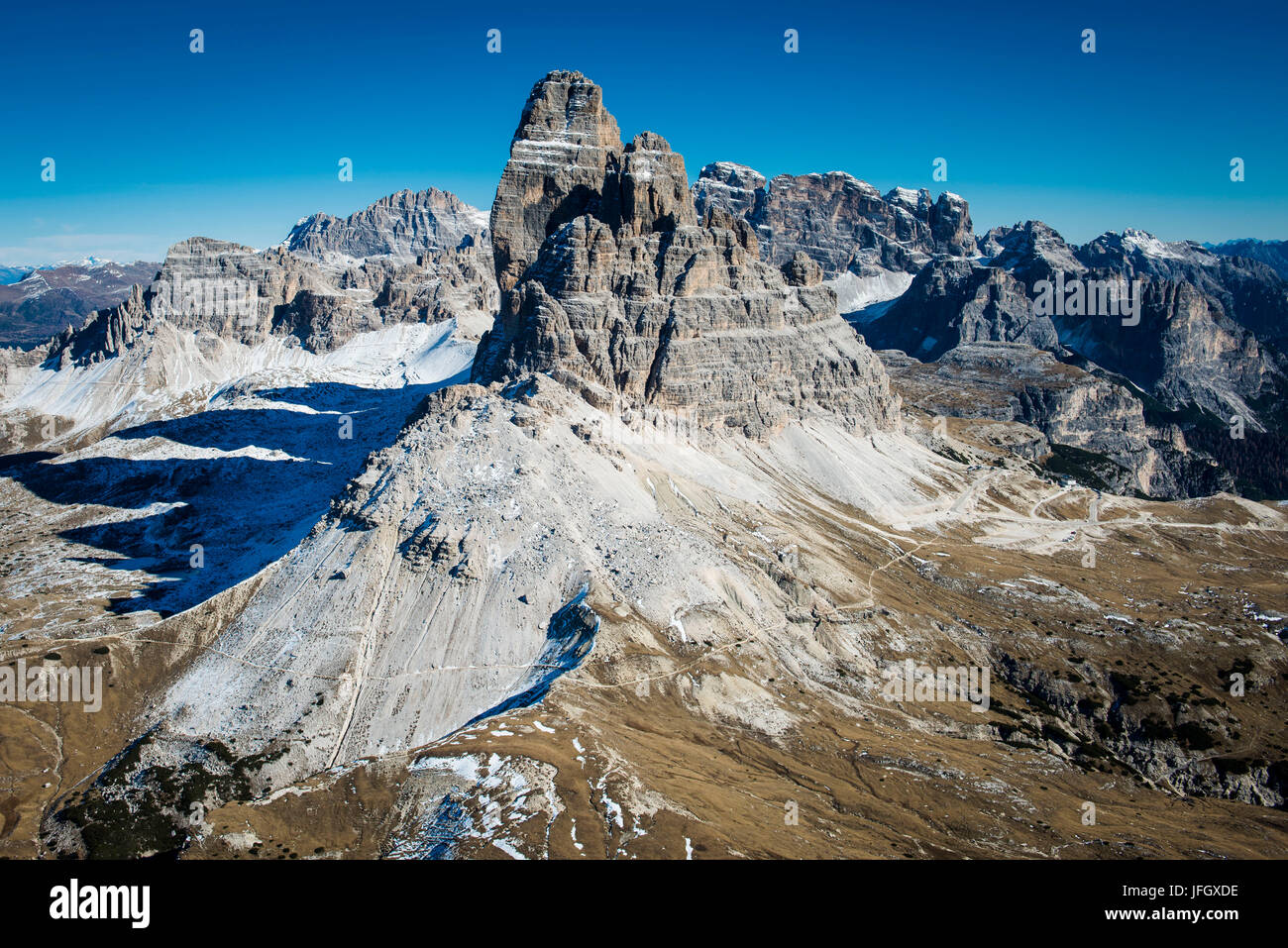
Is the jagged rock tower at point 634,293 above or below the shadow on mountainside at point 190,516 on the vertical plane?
above

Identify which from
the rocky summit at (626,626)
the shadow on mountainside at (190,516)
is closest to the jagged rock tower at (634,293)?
the rocky summit at (626,626)

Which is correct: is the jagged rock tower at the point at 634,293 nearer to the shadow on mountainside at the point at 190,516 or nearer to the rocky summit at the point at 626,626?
the rocky summit at the point at 626,626

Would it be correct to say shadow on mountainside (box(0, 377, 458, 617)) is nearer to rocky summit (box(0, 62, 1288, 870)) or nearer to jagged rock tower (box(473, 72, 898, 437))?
rocky summit (box(0, 62, 1288, 870))

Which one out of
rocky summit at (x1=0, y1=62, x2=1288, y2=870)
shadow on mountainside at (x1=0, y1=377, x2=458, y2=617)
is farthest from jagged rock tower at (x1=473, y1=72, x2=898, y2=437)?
shadow on mountainside at (x1=0, y1=377, x2=458, y2=617)

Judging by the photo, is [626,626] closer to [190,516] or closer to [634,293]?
[634,293]

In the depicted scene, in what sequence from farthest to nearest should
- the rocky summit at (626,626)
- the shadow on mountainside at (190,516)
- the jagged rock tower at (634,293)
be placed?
the jagged rock tower at (634,293)
the shadow on mountainside at (190,516)
the rocky summit at (626,626)

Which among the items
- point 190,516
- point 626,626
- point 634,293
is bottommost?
point 626,626

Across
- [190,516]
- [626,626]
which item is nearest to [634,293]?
[626,626]

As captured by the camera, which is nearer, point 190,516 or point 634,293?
point 634,293
